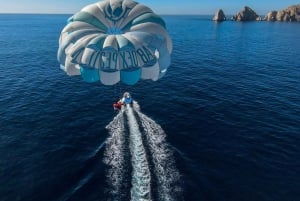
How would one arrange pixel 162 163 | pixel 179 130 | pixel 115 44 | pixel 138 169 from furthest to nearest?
1. pixel 179 130
2. pixel 162 163
3. pixel 138 169
4. pixel 115 44

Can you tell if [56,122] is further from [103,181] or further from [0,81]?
[0,81]

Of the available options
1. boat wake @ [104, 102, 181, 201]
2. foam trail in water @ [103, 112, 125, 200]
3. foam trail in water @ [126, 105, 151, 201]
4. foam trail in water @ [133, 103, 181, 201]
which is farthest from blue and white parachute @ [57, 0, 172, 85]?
foam trail in water @ [133, 103, 181, 201]

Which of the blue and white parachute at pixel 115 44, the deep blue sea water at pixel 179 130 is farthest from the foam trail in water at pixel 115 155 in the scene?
the blue and white parachute at pixel 115 44

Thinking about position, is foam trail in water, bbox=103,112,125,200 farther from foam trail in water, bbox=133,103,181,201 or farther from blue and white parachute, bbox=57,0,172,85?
blue and white parachute, bbox=57,0,172,85

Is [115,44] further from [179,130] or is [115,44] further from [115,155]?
[179,130]

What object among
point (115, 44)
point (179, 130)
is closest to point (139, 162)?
point (179, 130)

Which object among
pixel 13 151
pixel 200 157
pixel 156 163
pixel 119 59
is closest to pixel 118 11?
pixel 119 59

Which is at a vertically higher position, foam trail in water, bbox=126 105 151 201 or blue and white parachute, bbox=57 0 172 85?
blue and white parachute, bbox=57 0 172 85

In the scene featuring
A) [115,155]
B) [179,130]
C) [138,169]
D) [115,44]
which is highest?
[115,44]
